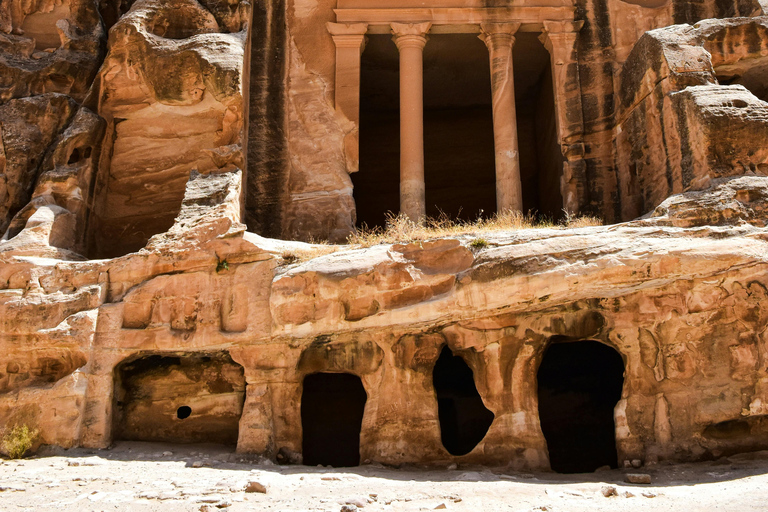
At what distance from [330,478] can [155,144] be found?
25.5ft

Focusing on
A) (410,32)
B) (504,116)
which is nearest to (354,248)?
(504,116)

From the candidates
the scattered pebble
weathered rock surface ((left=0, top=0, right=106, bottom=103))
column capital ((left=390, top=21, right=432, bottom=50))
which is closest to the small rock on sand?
the scattered pebble

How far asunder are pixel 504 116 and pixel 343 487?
791 cm

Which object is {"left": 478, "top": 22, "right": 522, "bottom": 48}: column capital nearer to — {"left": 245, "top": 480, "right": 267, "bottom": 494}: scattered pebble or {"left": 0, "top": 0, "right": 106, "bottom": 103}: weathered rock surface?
{"left": 0, "top": 0, "right": 106, "bottom": 103}: weathered rock surface

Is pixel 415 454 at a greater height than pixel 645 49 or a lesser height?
lesser

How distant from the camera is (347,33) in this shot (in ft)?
47.1

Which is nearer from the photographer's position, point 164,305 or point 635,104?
point 164,305

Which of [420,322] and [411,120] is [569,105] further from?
[420,322]

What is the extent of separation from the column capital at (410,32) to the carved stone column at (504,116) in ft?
3.71

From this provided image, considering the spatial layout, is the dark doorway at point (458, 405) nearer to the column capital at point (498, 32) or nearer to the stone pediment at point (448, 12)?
the column capital at point (498, 32)

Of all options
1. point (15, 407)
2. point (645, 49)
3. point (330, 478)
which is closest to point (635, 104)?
point (645, 49)

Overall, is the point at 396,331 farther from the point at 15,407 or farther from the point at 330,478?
the point at 15,407

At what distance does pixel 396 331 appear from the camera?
35.5 ft

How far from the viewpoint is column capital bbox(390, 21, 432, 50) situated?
14375mm
